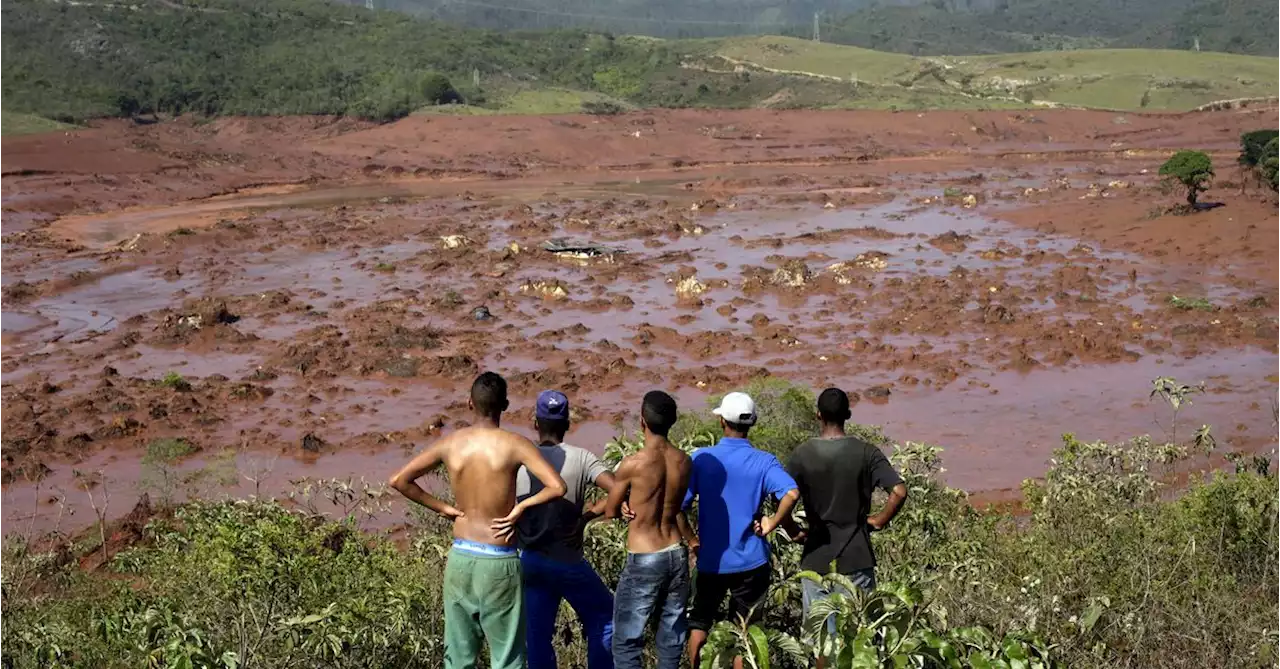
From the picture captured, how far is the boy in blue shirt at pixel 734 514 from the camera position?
4.91 meters

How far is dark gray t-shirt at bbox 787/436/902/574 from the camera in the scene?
4984 mm

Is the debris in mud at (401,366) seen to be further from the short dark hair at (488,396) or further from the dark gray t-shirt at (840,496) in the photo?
the dark gray t-shirt at (840,496)

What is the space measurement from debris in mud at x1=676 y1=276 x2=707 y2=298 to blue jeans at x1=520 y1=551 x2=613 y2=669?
1584 centimetres

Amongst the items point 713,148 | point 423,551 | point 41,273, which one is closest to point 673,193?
point 713,148

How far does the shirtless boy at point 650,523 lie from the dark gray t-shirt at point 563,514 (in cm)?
14

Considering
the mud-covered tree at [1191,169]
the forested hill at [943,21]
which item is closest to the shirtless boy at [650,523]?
the mud-covered tree at [1191,169]

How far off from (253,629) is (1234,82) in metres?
70.7

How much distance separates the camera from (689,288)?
2108 cm

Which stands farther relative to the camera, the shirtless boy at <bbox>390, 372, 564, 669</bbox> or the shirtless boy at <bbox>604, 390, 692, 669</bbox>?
the shirtless boy at <bbox>604, 390, 692, 669</bbox>

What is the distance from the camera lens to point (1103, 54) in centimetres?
7400

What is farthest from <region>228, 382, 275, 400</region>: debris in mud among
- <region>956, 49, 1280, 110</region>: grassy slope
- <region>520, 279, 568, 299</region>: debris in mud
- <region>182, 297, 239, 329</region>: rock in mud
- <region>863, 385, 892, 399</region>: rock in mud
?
<region>956, 49, 1280, 110</region>: grassy slope

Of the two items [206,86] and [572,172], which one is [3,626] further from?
[206,86]

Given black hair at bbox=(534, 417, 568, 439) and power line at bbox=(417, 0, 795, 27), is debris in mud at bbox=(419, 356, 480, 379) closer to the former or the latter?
black hair at bbox=(534, 417, 568, 439)

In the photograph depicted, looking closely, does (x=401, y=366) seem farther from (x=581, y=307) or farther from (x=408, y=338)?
(x=581, y=307)
